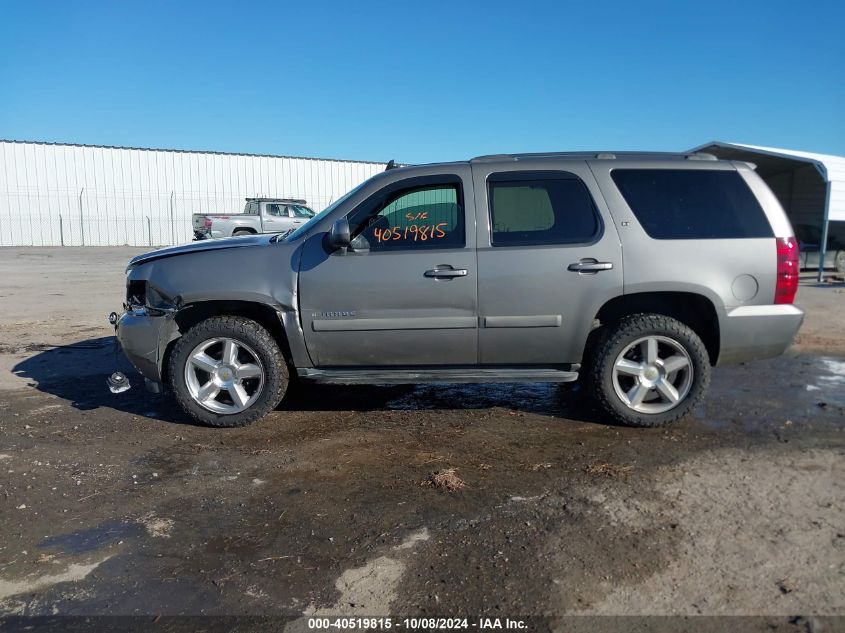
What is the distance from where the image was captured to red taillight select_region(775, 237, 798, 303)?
4781 millimetres

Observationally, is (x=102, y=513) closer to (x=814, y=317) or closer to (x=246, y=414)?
(x=246, y=414)

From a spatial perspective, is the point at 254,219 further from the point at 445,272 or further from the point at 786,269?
the point at 786,269

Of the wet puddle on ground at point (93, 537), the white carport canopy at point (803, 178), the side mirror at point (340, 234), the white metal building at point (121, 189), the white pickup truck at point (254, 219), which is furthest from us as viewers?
the white metal building at point (121, 189)

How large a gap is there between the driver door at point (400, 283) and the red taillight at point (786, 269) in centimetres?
219

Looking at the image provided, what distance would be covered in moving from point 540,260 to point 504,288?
33cm

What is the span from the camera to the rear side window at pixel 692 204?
4852 mm

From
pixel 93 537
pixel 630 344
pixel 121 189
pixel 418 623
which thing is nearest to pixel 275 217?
pixel 121 189

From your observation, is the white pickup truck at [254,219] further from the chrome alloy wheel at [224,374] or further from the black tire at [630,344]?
the black tire at [630,344]

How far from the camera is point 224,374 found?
506 cm

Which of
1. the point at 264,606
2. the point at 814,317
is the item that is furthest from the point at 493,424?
the point at 814,317

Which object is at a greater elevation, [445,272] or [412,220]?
[412,220]

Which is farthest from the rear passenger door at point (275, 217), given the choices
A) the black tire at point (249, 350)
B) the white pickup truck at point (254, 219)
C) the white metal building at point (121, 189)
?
the black tire at point (249, 350)

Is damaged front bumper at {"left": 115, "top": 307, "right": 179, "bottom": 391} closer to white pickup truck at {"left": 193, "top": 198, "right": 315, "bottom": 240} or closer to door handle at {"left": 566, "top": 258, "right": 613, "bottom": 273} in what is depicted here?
door handle at {"left": 566, "top": 258, "right": 613, "bottom": 273}

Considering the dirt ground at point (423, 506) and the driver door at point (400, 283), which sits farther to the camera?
the driver door at point (400, 283)
